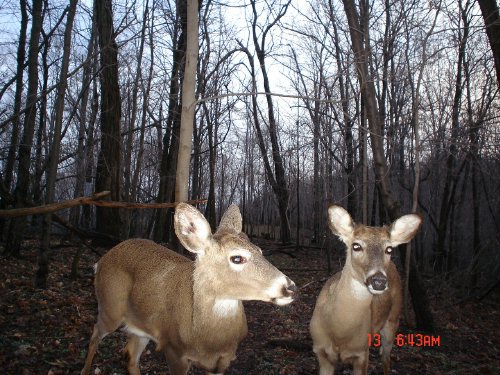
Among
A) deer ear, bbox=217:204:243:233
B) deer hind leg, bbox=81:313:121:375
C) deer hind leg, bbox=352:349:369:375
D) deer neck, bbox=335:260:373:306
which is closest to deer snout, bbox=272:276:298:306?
deer ear, bbox=217:204:243:233

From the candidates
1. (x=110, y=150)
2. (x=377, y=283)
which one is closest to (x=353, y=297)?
(x=377, y=283)

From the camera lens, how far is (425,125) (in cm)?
1184

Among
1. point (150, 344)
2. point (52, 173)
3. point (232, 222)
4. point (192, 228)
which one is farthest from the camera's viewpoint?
point (52, 173)

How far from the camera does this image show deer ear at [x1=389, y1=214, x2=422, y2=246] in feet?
15.3

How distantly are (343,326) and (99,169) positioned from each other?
10674 millimetres

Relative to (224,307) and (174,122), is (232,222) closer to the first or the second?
(224,307)

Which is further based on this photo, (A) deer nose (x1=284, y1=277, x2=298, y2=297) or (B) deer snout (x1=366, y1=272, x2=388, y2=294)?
(B) deer snout (x1=366, y1=272, x2=388, y2=294)

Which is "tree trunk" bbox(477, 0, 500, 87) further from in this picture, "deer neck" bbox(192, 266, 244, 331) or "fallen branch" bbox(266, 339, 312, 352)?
"deer neck" bbox(192, 266, 244, 331)

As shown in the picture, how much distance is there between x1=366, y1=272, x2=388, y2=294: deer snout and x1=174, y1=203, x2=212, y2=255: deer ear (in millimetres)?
1731

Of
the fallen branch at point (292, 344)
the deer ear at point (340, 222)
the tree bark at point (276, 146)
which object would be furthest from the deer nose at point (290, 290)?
the tree bark at point (276, 146)

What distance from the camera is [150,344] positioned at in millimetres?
6180

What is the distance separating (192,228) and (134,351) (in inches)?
89.1

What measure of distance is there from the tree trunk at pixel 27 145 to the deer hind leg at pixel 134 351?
5.47 m

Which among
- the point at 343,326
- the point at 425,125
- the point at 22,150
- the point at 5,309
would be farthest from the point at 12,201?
the point at 425,125
